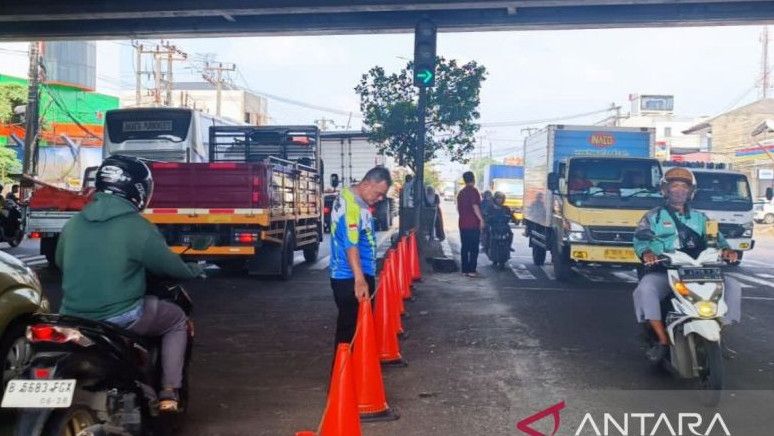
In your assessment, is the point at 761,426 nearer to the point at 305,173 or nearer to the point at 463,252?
the point at 463,252

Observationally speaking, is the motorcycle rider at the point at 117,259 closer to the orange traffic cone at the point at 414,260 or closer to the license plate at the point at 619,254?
the orange traffic cone at the point at 414,260

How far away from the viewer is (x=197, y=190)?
501 inches

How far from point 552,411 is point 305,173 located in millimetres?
11494

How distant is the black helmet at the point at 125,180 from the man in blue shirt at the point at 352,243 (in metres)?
1.73

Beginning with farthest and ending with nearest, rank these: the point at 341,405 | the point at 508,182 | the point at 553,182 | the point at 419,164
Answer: the point at 508,182 → the point at 419,164 → the point at 553,182 → the point at 341,405

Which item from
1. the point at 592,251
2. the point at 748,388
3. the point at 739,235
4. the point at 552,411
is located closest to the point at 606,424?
the point at 552,411

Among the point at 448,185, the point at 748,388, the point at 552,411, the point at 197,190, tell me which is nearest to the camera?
the point at 552,411

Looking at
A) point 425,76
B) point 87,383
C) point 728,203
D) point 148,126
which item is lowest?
point 87,383

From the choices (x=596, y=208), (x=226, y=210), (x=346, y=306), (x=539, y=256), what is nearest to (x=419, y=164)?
(x=596, y=208)

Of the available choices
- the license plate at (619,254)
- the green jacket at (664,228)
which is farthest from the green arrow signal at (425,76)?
the green jacket at (664,228)

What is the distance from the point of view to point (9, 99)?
3388cm

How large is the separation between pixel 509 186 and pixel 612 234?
2786 cm

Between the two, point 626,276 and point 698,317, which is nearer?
point 698,317

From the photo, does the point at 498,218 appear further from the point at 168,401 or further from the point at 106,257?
the point at 106,257
